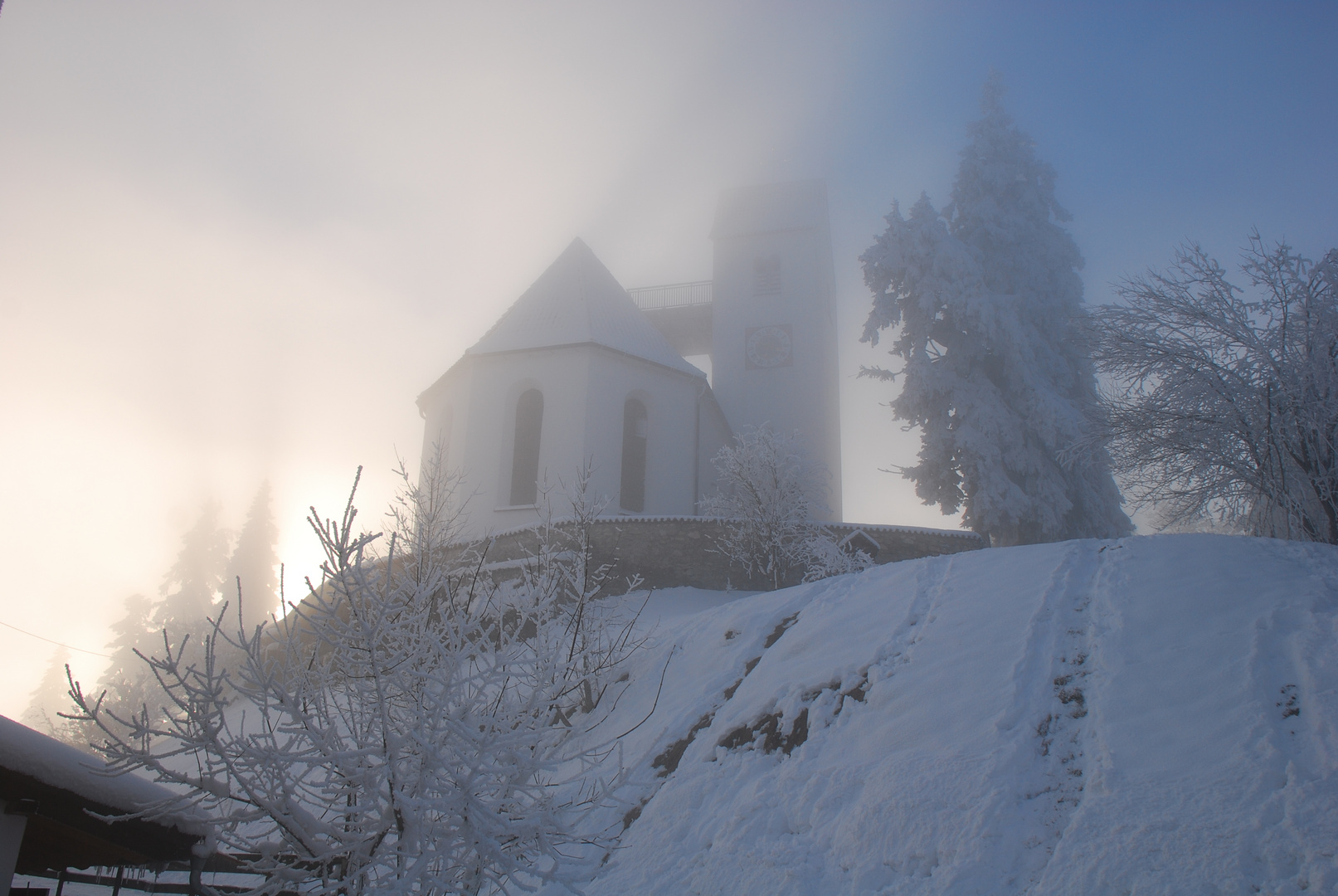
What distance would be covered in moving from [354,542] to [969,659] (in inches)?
200

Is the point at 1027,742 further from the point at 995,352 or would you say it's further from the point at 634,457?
the point at 634,457

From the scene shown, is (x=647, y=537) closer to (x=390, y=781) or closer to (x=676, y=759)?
(x=676, y=759)

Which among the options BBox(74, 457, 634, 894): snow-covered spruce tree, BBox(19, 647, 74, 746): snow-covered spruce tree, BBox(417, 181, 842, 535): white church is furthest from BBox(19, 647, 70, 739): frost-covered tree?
BBox(74, 457, 634, 894): snow-covered spruce tree

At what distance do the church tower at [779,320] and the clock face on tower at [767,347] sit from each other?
31mm

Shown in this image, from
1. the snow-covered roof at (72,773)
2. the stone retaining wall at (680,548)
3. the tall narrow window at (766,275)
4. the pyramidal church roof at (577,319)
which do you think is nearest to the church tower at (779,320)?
the tall narrow window at (766,275)

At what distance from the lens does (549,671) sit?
5.29 m

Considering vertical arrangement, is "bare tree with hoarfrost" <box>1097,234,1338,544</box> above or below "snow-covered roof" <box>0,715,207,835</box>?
above

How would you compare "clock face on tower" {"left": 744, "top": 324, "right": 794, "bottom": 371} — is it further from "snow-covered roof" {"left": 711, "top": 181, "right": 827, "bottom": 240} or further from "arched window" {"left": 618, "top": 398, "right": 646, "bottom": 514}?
"arched window" {"left": 618, "top": 398, "right": 646, "bottom": 514}

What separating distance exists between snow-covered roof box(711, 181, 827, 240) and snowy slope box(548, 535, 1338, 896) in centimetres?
2248

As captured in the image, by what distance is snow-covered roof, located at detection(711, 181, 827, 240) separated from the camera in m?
29.3

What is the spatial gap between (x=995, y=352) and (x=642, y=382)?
9088mm

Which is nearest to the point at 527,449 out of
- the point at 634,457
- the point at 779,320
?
the point at 634,457

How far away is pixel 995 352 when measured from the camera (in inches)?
711

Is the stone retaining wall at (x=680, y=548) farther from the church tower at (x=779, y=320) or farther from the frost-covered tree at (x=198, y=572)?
the frost-covered tree at (x=198, y=572)
